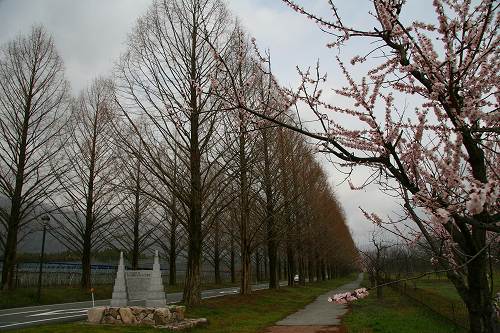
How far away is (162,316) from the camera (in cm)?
1039

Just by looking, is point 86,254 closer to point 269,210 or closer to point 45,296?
point 45,296

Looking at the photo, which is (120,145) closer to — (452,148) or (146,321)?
(146,321)

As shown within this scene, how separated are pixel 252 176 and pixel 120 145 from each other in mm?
6051

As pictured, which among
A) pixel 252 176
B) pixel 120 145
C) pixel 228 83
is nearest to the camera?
pixel 228 83

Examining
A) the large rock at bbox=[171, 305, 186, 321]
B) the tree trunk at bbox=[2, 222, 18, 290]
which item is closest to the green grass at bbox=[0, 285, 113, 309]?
the tree trunk at bbox=[2, 222, 18, 290]

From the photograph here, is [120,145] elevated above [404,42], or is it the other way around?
[120,145]

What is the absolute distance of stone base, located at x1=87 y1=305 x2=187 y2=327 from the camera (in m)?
10.4

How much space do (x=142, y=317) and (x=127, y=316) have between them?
0.38m

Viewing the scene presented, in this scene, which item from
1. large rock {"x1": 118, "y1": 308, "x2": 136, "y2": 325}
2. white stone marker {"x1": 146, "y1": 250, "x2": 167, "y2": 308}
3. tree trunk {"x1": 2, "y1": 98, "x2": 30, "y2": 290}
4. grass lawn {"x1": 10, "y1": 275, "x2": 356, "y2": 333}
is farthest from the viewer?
tree trunk {"x1": 2, "y1": 98, "x2": 30, "y2": 290}

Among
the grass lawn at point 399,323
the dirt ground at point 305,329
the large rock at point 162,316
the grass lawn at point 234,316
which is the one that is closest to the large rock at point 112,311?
the grass lawn at point 234,316

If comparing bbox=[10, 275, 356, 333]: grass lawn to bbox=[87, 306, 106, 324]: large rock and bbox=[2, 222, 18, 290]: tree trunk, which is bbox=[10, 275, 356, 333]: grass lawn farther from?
bbox=[2, 222, 18, 290]: tree trunk

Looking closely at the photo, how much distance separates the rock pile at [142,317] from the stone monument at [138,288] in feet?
1.08

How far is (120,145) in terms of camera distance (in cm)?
1471

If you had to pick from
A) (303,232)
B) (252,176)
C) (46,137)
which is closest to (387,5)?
(252,176)
